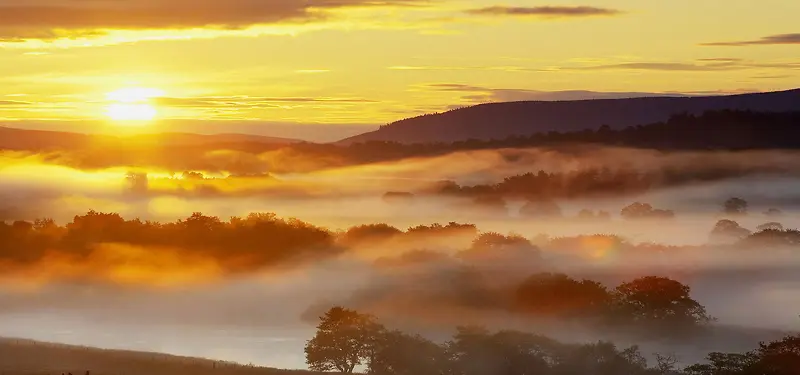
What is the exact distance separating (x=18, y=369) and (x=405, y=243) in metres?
131

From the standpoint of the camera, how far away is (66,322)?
136 metres

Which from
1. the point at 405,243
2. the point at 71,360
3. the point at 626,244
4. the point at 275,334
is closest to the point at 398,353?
the point at 71,360

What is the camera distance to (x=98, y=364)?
69.8 meters

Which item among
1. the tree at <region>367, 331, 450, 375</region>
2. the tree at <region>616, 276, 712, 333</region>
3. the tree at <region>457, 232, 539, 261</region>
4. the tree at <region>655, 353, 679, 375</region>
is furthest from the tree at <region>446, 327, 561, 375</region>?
the tree at <region>457, 232, 539, 261</region>

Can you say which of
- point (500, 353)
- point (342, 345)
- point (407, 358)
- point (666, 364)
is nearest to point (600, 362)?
point (666, 364)

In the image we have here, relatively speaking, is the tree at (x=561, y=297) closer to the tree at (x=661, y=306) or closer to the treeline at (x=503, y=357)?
the tree at (x=661, y=306)

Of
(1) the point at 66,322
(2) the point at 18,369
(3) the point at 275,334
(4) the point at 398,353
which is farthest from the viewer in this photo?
(1) the point at 66,322

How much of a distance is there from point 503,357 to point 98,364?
21.1 m

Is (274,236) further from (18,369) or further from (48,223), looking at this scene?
(18,369)

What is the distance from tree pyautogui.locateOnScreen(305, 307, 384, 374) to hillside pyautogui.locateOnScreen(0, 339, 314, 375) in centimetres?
528

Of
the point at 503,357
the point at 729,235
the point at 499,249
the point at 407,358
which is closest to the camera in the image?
the point at 503,357

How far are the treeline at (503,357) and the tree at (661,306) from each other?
1615 centimetres

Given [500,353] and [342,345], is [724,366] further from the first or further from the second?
[342,345]

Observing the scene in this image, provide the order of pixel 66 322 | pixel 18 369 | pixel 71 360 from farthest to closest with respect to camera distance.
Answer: pixel 66 322 → pixel 71 360 → pixel 18 369
